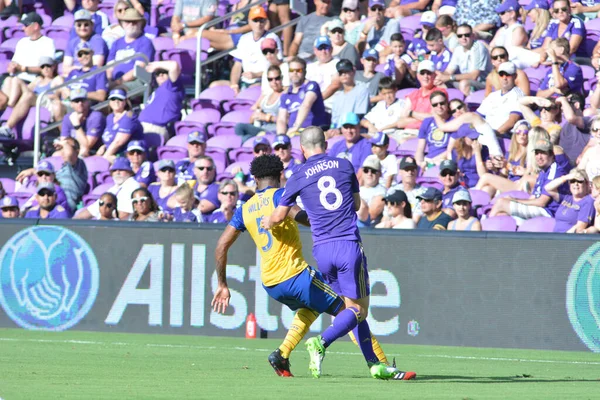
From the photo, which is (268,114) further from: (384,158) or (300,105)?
(384,158)

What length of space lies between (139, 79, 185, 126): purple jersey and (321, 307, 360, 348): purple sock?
9590mm

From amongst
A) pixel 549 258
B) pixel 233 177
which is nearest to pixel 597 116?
pixel 549 258

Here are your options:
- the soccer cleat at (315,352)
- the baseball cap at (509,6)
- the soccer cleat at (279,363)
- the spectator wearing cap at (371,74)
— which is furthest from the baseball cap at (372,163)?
the soccer cleat at (315,352)

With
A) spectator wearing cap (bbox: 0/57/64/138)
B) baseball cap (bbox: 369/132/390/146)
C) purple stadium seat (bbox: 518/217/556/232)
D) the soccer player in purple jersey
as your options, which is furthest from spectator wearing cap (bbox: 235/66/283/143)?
the soccer player in purple jersey

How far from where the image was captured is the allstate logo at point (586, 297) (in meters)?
11.5

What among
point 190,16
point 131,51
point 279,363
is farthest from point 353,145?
point 279,363

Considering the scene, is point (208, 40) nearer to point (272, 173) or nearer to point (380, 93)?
point (380, 93)

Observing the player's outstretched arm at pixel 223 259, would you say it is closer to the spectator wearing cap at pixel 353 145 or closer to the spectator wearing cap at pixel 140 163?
the spectator wearing cap at pixel 353 145

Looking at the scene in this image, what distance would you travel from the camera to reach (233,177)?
1508 centimetres

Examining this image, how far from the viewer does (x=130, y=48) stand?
733 inches

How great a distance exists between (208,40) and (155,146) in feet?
8.39

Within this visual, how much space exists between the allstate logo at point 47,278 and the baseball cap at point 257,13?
555 cm

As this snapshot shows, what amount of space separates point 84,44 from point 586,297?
33.5 feet

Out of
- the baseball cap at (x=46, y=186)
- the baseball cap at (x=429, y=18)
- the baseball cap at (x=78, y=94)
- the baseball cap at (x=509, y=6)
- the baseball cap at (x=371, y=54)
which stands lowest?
the baseball cap at (x=46, y=186)
